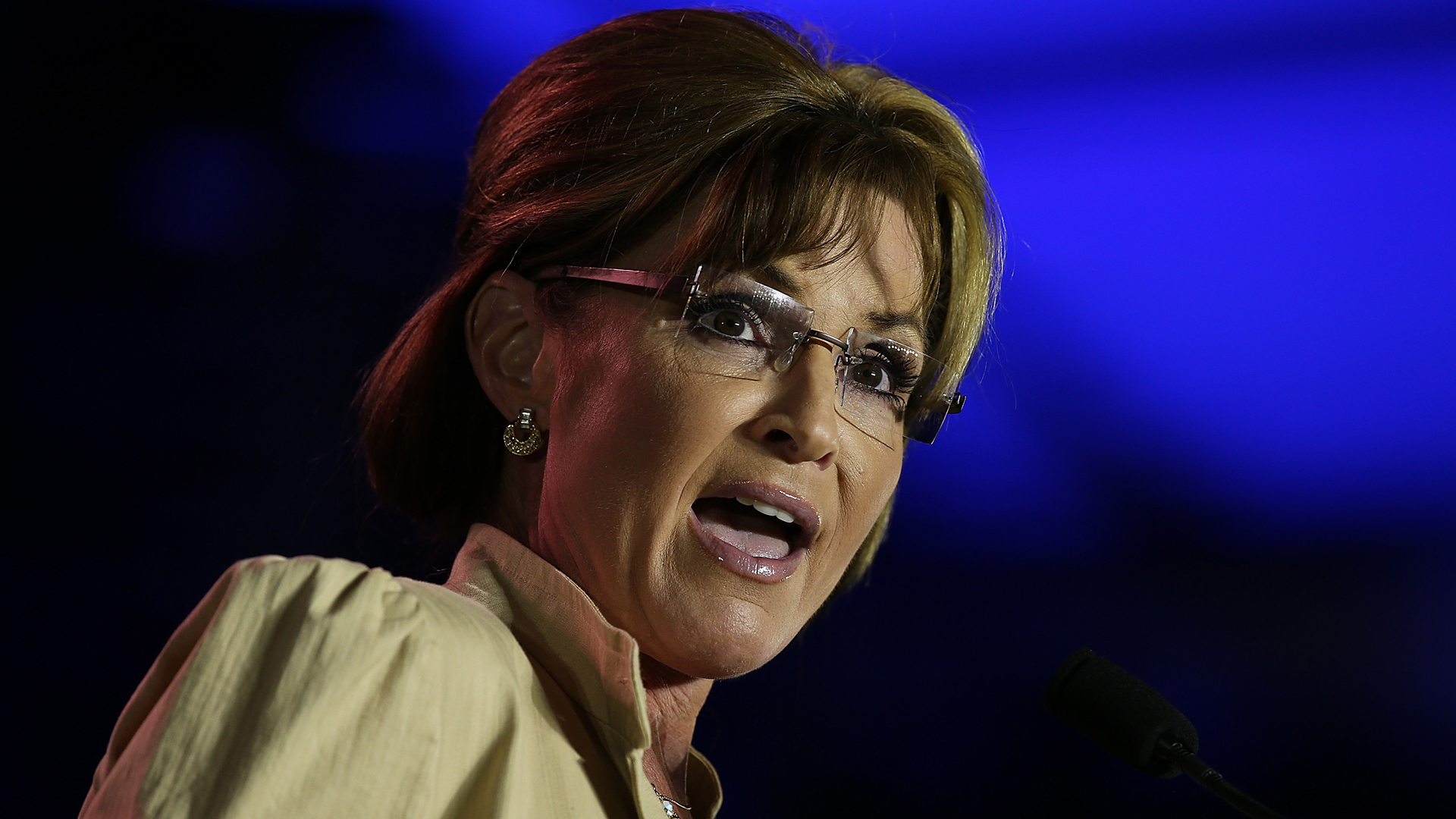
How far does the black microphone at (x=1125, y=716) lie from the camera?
112cm

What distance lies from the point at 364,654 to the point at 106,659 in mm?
899

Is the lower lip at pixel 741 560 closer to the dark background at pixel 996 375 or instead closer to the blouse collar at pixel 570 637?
the blouse collar at pixel 570 637

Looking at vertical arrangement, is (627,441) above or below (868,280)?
below

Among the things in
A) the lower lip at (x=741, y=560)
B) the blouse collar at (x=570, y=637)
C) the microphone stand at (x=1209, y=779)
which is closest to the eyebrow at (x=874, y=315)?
the lower lip at (x=741, y=560)

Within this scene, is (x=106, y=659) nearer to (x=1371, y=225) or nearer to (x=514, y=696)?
(x=514, y=696)

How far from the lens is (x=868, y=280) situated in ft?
4.11

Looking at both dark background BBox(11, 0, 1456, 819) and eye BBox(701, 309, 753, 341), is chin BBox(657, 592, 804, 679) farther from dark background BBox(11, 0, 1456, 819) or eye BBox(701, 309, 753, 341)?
dark background BBox(11, 0, 1456, 819)

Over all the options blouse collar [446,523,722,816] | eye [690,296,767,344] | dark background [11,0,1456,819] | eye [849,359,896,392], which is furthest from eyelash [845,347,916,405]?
dark background [11,0,1456,819]

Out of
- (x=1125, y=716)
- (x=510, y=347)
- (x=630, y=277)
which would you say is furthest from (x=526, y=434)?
(x=1125, y=716)

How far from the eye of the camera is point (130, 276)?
5.08 feet

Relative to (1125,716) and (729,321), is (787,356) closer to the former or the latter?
(729,321)

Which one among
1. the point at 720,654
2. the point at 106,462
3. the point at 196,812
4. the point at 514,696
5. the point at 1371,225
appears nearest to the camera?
the point at 196,812

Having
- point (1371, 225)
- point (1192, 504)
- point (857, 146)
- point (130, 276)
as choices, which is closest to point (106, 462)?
point (130, 276)

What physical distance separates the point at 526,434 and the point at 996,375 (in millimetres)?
798
